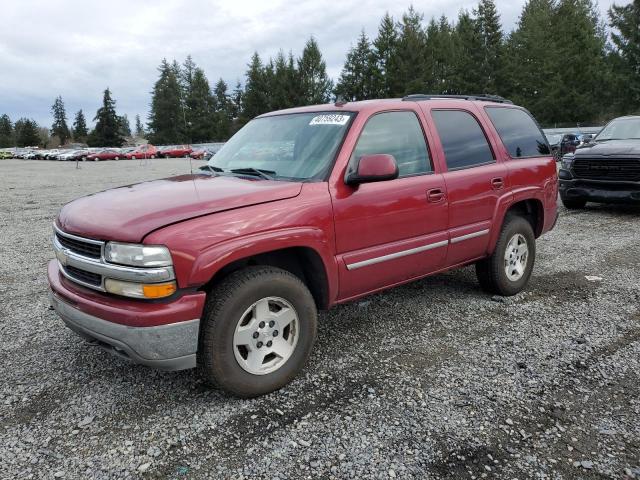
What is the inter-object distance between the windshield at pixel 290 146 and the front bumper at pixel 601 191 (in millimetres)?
6986

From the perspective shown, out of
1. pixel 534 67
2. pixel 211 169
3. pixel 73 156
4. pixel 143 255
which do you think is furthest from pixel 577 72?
pixel 143 255

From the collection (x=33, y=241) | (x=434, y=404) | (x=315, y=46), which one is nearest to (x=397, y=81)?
(x=315, y=46)

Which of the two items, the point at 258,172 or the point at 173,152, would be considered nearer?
the point at 258,172

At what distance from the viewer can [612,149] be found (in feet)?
28.7

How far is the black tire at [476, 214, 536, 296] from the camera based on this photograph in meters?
4.68

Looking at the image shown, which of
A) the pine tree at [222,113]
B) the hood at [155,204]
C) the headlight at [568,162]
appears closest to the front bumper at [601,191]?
the headlight at [568,162]

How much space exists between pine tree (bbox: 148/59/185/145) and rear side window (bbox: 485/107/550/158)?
263 ft

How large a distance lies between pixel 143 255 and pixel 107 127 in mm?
89281

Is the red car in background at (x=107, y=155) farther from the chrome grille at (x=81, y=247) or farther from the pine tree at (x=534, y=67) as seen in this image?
the chrome grille at (x=81, y=247)

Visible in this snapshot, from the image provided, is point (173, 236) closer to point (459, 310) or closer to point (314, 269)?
point (314, 269)

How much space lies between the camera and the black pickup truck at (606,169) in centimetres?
849

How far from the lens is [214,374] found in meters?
2.88

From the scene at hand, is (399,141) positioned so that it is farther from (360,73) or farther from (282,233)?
(360,73)

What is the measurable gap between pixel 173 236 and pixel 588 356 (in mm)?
3023
